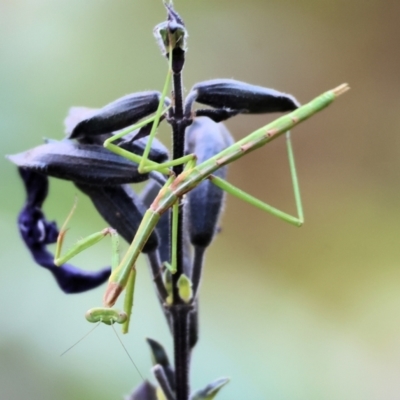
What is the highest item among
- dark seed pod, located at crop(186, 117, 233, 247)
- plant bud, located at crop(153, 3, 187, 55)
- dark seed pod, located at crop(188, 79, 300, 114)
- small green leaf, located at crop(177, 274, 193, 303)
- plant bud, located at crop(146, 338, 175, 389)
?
plant bud, located at crop(153, 3, 187, 55)

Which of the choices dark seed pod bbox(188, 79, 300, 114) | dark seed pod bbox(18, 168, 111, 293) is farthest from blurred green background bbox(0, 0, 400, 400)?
dark seed pod bbox(188, 79, 300, 114)

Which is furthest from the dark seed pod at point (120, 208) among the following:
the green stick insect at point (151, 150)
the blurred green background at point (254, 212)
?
the blurred green background at point (254, 212)

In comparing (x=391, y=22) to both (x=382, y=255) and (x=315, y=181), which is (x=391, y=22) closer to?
(x=315, y=181)

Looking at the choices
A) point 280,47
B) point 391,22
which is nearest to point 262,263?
point 280,47

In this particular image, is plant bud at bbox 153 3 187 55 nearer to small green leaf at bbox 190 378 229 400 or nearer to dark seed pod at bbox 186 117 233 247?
dark seed pod at bbox 186 117 233 247

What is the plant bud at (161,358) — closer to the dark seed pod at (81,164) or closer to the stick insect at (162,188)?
the stick insect at (162,188)

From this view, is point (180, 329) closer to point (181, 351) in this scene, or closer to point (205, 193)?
point (181, 351)
